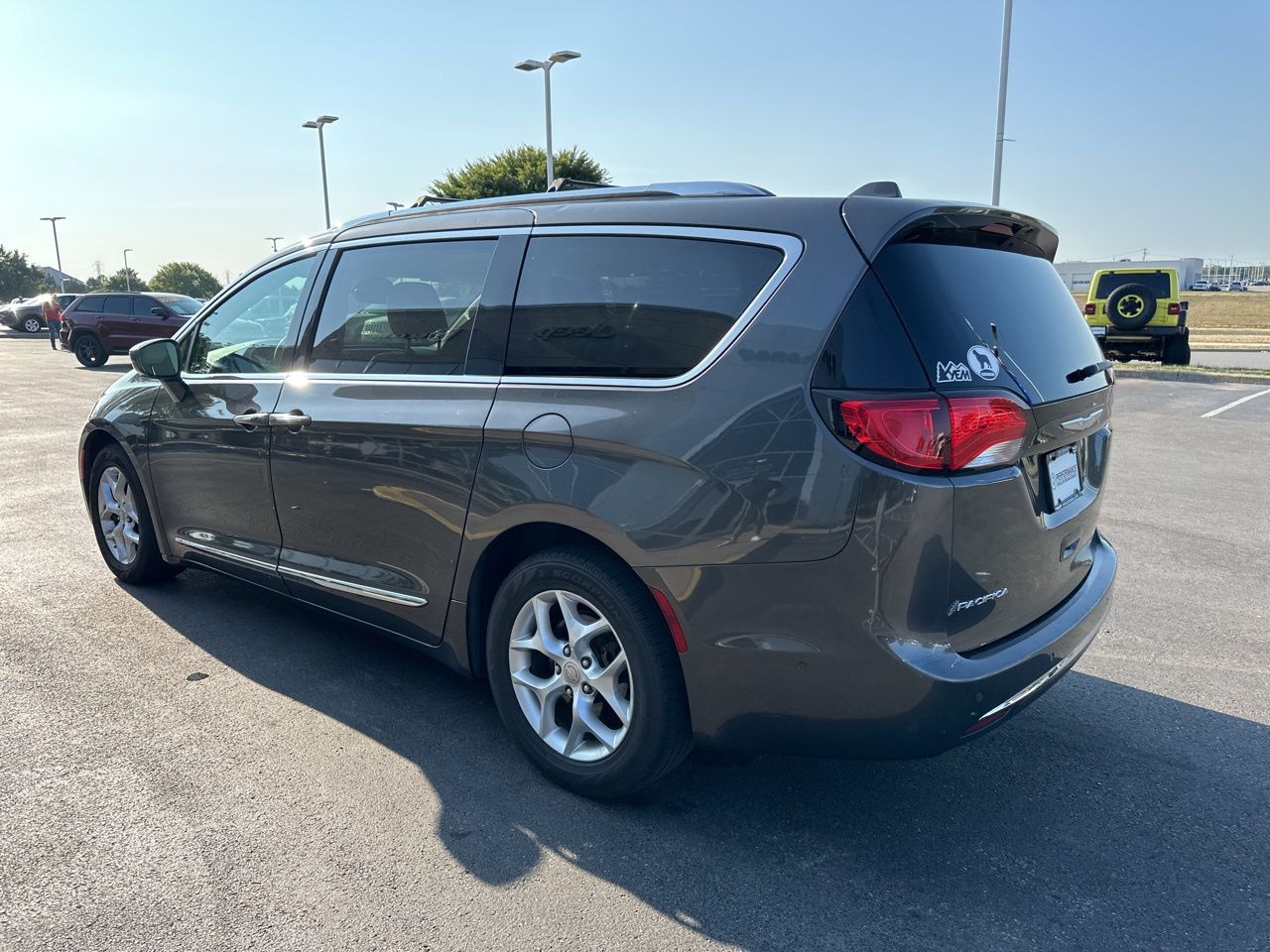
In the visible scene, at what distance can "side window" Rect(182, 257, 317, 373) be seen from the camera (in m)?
3.91

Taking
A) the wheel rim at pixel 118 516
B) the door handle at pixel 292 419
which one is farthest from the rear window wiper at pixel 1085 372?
the wheel rim at pixel 118 516

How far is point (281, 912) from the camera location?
2396 mm

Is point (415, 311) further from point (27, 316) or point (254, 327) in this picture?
point (27, 316)

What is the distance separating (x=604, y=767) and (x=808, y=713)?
71cm

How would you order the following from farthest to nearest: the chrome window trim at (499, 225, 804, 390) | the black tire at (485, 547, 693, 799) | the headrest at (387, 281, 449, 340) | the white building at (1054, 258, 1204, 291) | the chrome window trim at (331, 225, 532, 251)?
the white building at (1054, 258, 1204, 291)
the headrest at (387, 281, 449, 340)
the chrome window trim at (331, 225, 532, 251)
the black tire at (485, 547, 693, 799)
the chrome window trim at (499, 225, 804, 390)

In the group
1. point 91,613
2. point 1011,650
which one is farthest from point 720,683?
point 91,613

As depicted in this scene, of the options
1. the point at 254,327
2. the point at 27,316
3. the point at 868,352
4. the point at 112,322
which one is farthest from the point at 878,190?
the point at 27,316

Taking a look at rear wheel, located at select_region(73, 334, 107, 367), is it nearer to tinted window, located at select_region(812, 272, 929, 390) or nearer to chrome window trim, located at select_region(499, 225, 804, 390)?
chrome window trim, located at select_region(499, 225, 804, 390)

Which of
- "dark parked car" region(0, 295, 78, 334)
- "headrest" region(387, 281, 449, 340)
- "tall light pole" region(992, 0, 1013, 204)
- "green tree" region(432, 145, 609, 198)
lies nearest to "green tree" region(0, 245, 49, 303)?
"dark parked car" region(0, 295, 78, 334)

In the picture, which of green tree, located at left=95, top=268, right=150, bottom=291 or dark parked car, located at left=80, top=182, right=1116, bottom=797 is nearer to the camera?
dark parked car, located at left=80, top=182, right=1116, bottom=797

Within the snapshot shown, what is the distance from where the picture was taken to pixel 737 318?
8.29 feet

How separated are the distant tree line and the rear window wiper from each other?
87.3 meters

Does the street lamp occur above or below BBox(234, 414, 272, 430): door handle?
above

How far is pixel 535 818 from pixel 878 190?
83.7 inches
